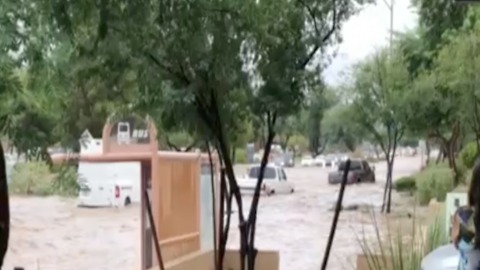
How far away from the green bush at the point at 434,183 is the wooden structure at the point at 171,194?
2.76m

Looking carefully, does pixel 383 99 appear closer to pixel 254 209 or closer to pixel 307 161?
pixel 307 161

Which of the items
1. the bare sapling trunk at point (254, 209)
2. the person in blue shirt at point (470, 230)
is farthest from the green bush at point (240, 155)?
the person in blue shirt at point (470, 230)

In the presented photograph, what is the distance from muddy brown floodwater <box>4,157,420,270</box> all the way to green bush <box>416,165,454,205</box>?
15.2 inches

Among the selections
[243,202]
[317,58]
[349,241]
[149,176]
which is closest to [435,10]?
[317,58]

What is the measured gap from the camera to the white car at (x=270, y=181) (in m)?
3.49

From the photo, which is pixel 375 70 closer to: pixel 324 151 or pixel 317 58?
pixel 324 151

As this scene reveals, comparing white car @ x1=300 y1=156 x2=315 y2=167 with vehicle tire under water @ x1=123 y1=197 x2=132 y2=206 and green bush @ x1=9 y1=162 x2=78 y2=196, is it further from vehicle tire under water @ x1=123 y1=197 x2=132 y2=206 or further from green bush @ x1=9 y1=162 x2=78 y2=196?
green bush @ x1=9 y1=162 x2=78 y2=196

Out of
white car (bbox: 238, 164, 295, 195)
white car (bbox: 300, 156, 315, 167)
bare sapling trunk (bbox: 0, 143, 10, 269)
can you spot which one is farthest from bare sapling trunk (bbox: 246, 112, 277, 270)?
white car (bbox: 300, 156, 315, 167)

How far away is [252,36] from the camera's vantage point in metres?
2.63

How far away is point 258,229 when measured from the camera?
5.65 m

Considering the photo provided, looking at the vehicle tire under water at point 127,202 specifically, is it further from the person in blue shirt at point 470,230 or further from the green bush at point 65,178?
the person in blue shirt at point 470,230

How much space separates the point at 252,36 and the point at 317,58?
1.28 ft

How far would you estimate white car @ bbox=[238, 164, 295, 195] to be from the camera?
11.4 feet

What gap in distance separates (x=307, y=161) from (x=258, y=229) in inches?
39.7
